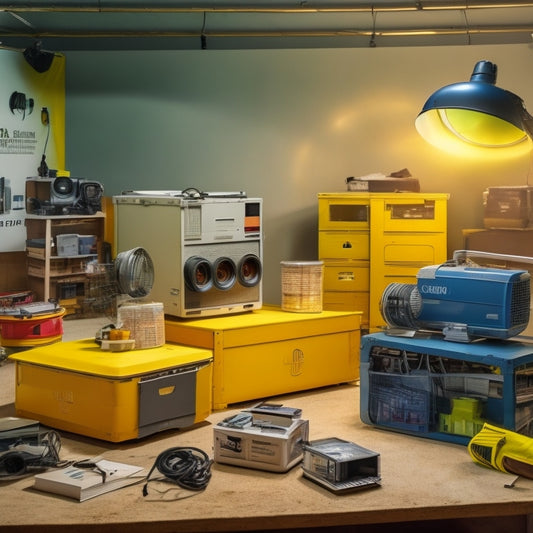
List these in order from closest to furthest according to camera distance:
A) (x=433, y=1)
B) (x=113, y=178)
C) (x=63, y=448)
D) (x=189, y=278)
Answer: (x=63, y=448), (x=189, y=278), (x=433, y=1), (x=113, y=178)

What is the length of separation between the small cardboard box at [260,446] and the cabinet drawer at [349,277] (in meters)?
3.22

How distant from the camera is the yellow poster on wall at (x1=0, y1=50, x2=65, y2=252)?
6.76 metres

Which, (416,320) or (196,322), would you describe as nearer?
(416,320)

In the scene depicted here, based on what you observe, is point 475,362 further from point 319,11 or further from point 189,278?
point 319,11

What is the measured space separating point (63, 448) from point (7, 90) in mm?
4288

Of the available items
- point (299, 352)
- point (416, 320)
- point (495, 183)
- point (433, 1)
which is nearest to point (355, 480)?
point (416, 320)

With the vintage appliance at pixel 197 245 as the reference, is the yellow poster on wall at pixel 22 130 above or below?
above

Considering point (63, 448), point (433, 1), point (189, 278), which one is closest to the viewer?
point (63, 448)

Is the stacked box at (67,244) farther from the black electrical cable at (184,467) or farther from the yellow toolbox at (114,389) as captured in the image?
the black electrical cable at (184,467)

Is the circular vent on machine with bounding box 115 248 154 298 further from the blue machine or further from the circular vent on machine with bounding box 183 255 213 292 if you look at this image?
the blue machine

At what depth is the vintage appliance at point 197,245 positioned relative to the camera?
4.05 m

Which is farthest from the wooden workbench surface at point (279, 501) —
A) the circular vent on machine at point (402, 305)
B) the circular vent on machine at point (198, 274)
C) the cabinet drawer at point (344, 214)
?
the cabinet drawer at point (344, 214)

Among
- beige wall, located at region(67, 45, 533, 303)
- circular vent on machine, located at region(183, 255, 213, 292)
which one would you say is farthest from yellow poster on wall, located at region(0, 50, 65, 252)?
circular vent on machine, located at region(183, 255, 213, 292)

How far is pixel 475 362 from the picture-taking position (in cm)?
332
